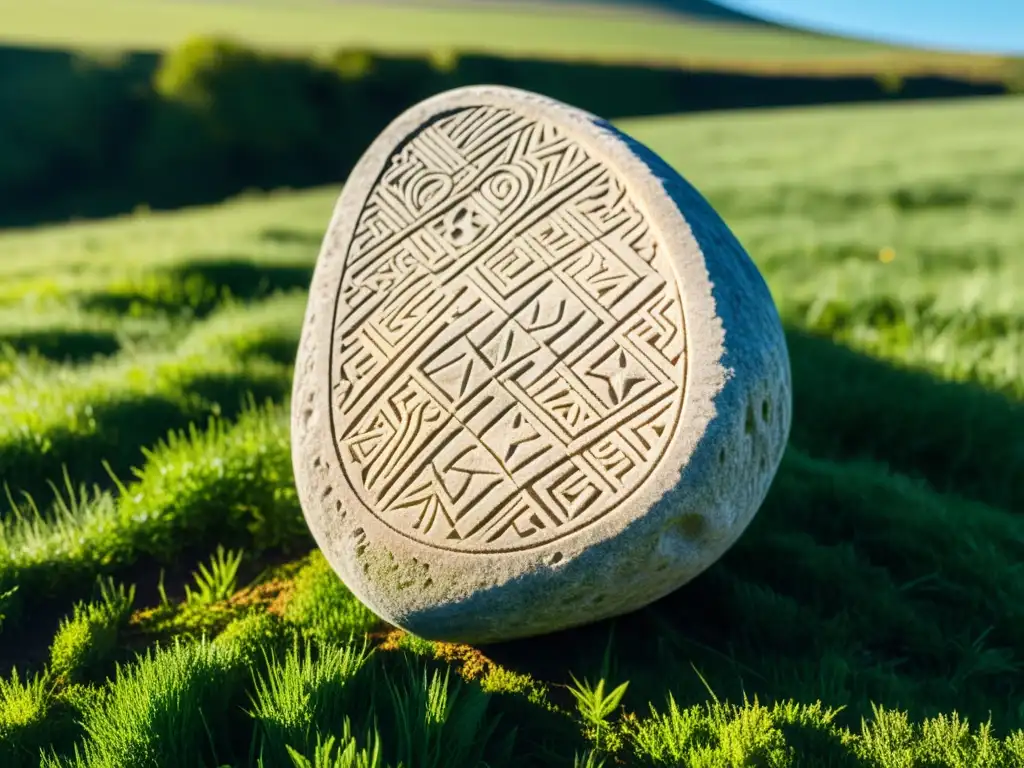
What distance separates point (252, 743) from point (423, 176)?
2.16m

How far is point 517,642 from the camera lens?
285cm

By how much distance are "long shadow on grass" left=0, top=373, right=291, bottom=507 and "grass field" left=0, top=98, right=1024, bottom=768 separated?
0.04ft

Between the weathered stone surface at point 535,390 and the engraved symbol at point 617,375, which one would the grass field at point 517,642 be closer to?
the weathered stone surface at point 535,390

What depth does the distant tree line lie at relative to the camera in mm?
27969

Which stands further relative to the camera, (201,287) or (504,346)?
(201,287)

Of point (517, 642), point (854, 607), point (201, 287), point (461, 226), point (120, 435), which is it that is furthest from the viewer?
point (201, 287)

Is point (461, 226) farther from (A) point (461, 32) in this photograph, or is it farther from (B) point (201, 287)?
Result: (A) point (461, 32)

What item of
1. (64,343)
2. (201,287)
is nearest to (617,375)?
(64,343)

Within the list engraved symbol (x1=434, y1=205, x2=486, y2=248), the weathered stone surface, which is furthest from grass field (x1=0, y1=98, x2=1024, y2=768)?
engraved symbol (x1=434, y1=205, x2=486, y2=248)

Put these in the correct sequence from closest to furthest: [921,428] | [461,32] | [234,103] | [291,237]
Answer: [921,428], [291,237], [234,103], [461,32]

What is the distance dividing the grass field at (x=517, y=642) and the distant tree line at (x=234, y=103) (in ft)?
80.6

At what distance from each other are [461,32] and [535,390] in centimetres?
5002

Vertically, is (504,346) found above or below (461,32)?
below

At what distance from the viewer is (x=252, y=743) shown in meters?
2.17
